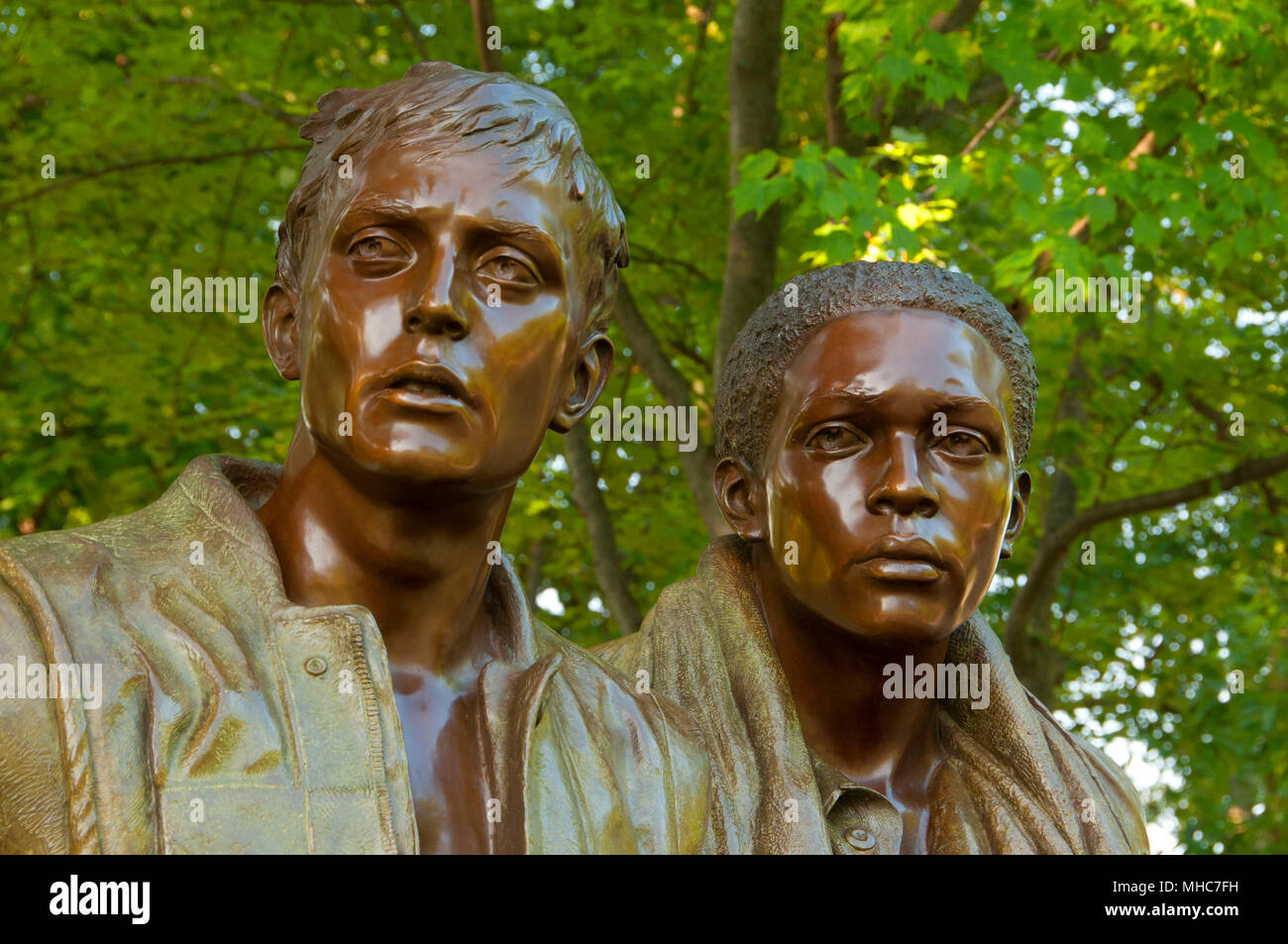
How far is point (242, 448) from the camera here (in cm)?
1056

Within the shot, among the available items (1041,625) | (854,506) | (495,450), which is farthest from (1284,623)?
(495,450)

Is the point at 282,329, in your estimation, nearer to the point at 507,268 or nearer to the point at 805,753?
the point at 507,268

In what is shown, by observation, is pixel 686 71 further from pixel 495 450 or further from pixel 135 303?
pixel 495 450

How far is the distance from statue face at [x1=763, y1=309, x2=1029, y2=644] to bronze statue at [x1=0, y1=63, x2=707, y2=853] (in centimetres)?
54

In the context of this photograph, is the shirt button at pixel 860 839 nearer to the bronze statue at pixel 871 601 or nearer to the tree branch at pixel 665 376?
the bronze statue at pixel 871 601

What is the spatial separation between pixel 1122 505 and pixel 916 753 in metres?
4.99

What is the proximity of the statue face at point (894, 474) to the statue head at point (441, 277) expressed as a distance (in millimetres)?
647

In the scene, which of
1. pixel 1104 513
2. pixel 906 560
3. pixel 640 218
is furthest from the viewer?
pixel 640 218

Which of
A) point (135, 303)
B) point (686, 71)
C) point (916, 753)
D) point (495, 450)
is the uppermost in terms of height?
point (686, 71)

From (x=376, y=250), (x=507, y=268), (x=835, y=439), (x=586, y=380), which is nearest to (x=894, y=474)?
(x=835, y=439)

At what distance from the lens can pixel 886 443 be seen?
426 centimetres

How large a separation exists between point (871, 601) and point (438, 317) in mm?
1235

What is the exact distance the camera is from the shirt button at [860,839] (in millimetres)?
4297

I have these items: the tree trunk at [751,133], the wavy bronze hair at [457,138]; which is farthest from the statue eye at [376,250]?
the tree trunk at [751,133]
